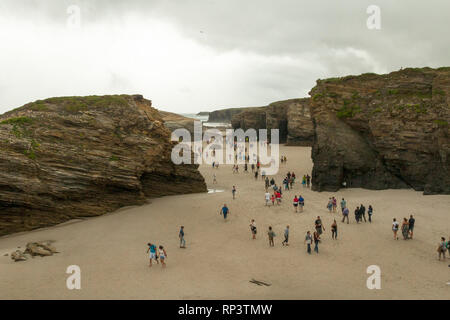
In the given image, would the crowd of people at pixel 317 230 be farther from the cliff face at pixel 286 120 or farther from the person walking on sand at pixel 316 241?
the cliff face at pixel 286 120

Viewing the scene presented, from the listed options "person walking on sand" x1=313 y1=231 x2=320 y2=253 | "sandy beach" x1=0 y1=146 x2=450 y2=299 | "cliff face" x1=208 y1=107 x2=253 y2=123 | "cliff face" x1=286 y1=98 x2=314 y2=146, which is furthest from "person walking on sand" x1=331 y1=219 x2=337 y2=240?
"cliff face" x1=208 y1=107 x2=253 y2=123

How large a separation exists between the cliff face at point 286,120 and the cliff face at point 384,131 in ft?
87.9

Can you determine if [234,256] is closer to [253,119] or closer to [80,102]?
[80,102]

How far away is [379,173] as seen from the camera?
3058 centimetres

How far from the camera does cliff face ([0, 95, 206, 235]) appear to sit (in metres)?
22.2

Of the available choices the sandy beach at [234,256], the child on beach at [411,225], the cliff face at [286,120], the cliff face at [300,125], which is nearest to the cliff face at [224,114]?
the cliff face at [286,120]

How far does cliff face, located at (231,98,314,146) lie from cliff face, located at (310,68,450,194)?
87.9 ft

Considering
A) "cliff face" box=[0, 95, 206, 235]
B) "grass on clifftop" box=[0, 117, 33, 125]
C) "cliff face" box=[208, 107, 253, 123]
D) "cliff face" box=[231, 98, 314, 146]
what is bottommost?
"cliff face" box=[0, 95, 206, 235]

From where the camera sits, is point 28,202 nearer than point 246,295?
Result: No

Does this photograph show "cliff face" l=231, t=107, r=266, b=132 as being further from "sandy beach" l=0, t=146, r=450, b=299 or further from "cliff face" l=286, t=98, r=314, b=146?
"sandy beach" l=0, t=146, r=450, b=299

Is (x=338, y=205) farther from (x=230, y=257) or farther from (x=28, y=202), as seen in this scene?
(x=28, y=202)

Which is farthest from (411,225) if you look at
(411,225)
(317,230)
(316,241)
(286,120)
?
(286,120)

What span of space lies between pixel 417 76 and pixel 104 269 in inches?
1172
